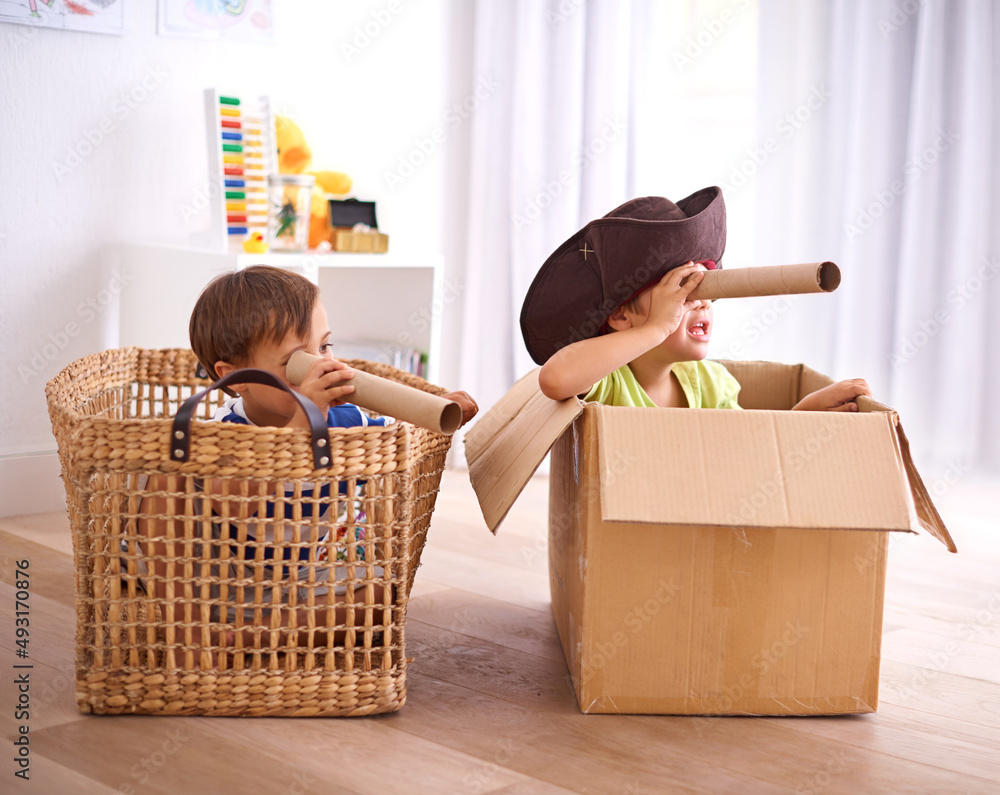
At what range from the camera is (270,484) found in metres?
1.05

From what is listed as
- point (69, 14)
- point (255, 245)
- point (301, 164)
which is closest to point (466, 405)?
point (255, 245)

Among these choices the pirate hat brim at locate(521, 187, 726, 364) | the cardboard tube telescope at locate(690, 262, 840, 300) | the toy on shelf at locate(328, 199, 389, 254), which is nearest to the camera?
the cardboard tube telescope at locate(690, 262, 840, 300)

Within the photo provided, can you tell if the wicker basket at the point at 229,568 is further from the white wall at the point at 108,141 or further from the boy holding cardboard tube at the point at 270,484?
the white wall at the point at 108,141

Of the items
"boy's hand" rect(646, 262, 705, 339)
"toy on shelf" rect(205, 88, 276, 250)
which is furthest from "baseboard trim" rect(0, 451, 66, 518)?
"boy's hand" rect(646, 262, 705, 339)

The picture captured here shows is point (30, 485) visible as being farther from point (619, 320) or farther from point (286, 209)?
point (619, 320)

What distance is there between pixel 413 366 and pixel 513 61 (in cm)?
75

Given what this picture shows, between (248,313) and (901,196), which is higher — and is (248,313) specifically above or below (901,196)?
below

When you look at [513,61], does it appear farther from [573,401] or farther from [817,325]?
[573,401]

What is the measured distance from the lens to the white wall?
1816 millimetres

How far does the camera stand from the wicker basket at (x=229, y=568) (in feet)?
3.27

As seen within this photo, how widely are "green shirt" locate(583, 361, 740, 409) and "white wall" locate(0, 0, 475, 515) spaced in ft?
3.69

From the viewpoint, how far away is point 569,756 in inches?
39.8

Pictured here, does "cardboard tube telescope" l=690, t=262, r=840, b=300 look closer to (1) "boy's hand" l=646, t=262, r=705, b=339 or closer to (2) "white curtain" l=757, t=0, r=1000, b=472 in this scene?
(1) "boy's hand" l=646, t=262, r=705, b=339

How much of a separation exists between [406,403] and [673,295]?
1.20ft
